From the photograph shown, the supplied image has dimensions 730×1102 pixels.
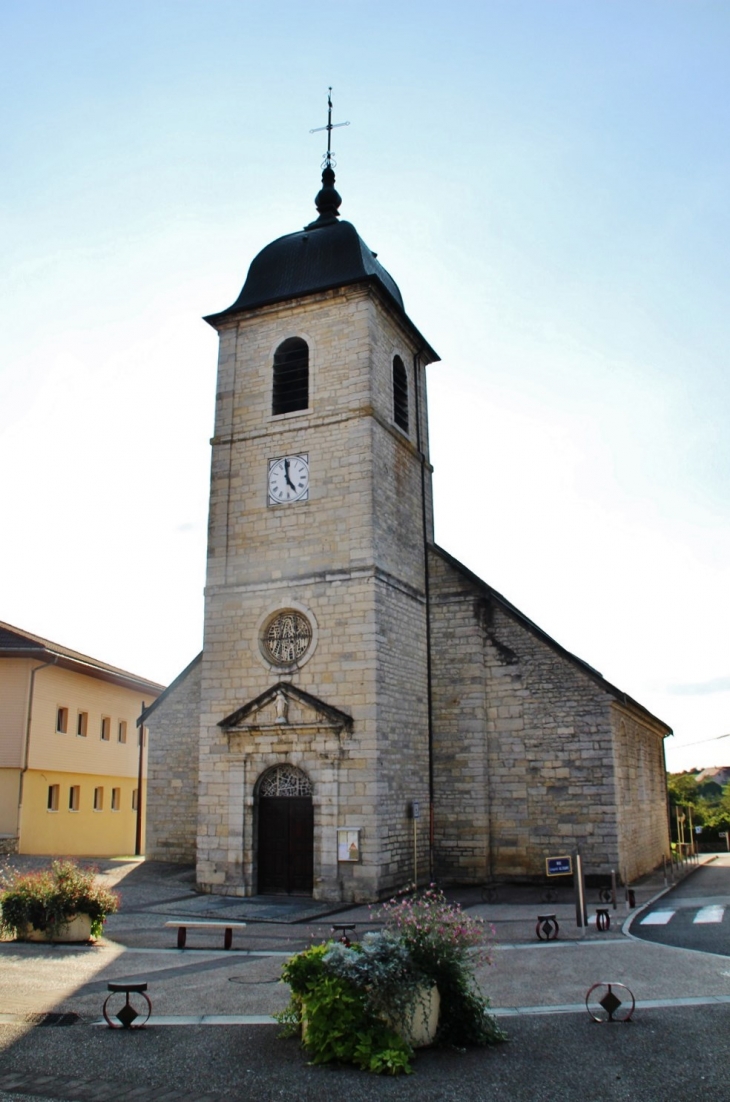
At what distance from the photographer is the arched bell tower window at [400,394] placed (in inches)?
842

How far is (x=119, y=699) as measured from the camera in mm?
31438

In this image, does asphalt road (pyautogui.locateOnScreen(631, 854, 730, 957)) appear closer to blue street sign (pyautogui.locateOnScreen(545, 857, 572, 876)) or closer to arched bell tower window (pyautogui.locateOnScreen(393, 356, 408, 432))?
blue street sign (pyautogui.locateOnScreen(545, 857, 572, 876))

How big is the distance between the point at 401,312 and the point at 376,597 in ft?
25.4

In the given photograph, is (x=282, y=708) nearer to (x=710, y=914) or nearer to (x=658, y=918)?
(x=658, y=918)

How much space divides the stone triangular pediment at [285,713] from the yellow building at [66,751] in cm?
953

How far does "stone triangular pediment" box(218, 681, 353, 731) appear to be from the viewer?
57.2ft

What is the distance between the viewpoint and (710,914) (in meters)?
15.6

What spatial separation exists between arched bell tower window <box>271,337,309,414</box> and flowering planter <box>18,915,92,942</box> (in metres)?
12.1

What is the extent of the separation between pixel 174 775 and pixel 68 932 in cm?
974

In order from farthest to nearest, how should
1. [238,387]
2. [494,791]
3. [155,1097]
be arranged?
[238,387] < [494,791] < [155,1097]

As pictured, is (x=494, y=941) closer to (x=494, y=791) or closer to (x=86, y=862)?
(x=494, y=791)

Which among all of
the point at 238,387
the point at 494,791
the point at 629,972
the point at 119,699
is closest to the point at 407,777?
the point at 494,791

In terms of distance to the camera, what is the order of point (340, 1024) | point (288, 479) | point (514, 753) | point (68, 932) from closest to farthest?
1. point (340, 1024)
2. point (68, 932)
3. point (514, 753)
4. point (288, 479)

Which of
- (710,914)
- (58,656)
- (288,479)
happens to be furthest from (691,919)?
(58,656)
